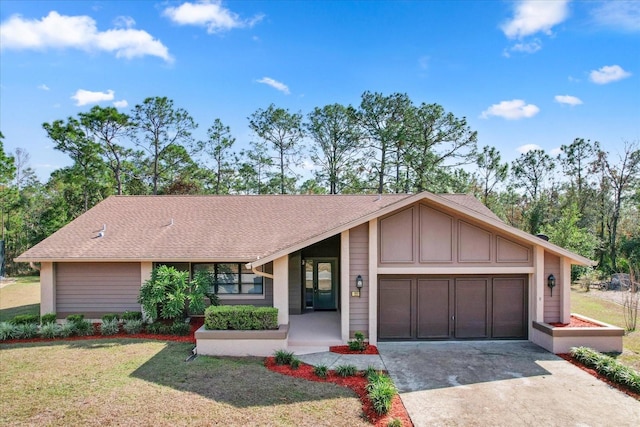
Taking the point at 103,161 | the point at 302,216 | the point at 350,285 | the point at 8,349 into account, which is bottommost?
the point at 8,349

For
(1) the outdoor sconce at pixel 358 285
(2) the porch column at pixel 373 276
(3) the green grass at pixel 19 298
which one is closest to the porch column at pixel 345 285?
(1) the outdoor sconce at pixel 358 285

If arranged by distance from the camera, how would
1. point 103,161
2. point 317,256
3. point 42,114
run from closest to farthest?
point 317,256 < point 42,114 < point 103,161

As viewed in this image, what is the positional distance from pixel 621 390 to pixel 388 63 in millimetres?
15259

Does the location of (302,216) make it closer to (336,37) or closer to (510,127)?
(336,37)

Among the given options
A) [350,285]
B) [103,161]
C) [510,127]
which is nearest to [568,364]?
[350,285]

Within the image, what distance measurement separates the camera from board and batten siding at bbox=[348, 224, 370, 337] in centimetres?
1060

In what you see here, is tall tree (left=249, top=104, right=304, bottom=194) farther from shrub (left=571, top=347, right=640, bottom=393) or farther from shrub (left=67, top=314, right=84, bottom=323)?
shrub (left=571, top=347, right=640, bottom=393)

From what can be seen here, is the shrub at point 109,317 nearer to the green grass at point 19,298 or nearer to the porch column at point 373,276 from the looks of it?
the green grass at point 19,298

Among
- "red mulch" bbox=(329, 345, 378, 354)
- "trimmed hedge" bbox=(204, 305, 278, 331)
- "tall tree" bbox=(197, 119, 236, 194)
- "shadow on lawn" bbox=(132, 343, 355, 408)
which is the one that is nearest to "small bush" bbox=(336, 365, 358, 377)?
"shadow on lawn" bbox=(132, 343, 355, 408)

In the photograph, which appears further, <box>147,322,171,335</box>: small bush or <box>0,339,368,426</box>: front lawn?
<box>147,322,171,335</box>: small bush

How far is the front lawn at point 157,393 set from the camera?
6457 millimetres

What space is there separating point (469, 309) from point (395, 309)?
7.16ft

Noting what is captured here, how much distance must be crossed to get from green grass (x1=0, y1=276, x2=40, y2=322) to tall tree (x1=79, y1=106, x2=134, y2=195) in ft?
30.8

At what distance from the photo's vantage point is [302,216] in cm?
1571
